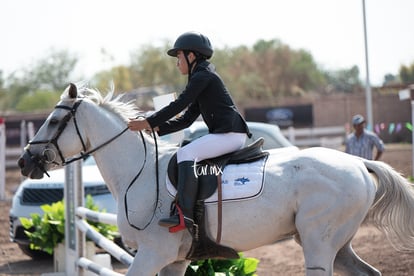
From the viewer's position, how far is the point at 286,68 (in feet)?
184

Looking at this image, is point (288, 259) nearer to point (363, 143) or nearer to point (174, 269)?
point (363, 143)

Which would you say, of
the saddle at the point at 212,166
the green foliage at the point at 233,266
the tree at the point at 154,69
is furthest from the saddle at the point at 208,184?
the tree at the point at 154,69

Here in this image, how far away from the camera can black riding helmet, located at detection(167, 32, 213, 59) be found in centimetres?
536

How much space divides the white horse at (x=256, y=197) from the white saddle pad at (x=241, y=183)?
0.05 metres

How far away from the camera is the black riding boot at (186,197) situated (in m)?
5.03

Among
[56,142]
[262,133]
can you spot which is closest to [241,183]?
[56,142]

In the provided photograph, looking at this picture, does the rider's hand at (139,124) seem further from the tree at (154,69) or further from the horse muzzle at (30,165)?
the tree at (154,69)

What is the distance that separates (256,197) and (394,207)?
1151 millimetres

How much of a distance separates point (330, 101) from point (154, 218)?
118ft

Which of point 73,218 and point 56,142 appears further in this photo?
point 73,218

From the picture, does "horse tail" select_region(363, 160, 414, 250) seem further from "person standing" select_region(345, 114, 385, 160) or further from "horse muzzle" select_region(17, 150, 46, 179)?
"person standing" select_region(345, 114, 385, 160)

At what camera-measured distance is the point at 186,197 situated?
506cm

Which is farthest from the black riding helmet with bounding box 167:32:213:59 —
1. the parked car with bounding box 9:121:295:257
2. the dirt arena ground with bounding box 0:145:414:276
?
the parked car with bounding box 9:121:295:257

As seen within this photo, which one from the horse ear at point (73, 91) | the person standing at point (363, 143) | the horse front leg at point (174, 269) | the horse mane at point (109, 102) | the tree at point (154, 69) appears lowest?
the horse front leg at point (174, 269)
